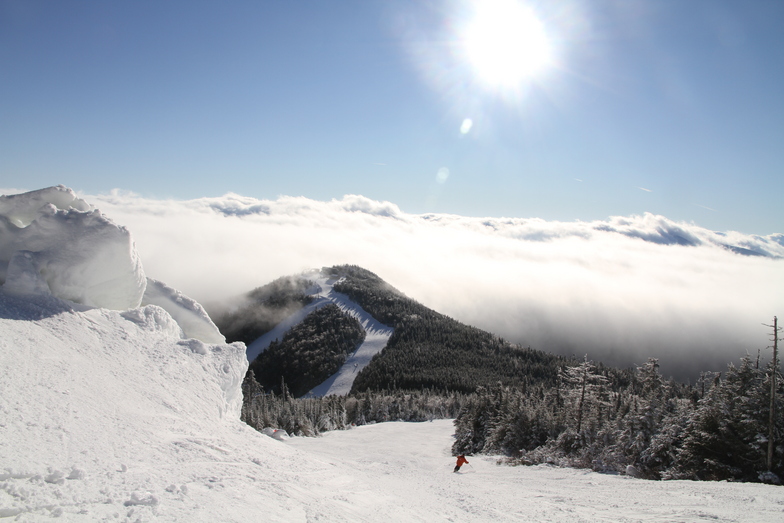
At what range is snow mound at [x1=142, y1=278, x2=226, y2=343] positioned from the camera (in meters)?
15.8

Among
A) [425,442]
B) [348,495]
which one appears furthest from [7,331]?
[425,442]

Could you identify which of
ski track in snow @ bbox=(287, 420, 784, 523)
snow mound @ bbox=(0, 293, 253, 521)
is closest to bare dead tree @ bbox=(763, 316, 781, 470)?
ski track in snow @ bbox=(287, 420, 784, 523)

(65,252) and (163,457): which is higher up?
(65,252)

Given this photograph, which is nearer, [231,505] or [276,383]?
[231,505]

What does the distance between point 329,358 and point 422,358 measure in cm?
5003

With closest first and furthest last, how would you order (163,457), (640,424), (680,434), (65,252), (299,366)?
(163,457)
(65,252)
(680,434)
(640,424)
(299,366)

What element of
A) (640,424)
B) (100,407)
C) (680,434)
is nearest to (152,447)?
(100,407)

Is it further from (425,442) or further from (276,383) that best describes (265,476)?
(276,383)

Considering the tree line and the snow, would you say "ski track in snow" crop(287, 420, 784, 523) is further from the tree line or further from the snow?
the tree line

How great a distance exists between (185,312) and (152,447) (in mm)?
8470

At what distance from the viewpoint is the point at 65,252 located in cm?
1223

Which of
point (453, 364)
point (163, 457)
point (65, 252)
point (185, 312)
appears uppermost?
point (453, 364)

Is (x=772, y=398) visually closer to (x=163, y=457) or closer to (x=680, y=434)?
(x=680, y=434)

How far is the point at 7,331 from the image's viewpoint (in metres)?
9.12
